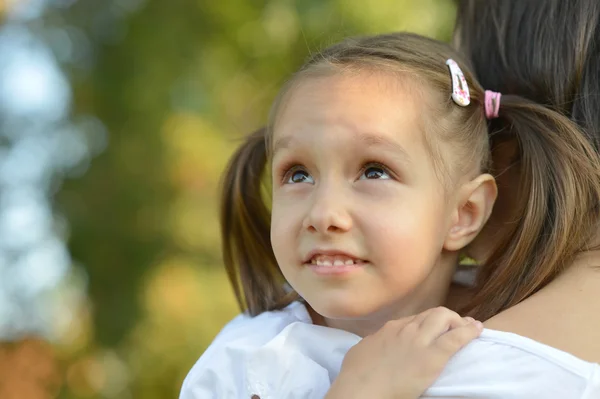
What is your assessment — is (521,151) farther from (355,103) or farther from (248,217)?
(248,217)

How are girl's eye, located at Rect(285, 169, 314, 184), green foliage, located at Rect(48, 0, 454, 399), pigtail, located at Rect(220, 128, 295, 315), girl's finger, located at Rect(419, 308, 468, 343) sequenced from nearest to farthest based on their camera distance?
girl's finger, located at Rect(419, 308, 468, 343) < girl's eye, located at Rect(285, 169, 314, 184) < pigtail, located at Rect(220, 128, 295, 315) < green foliage, located at Rect(48, 0, 454, 399)

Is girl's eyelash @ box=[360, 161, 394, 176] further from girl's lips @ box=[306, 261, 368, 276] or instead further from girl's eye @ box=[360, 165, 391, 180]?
girl's lips @ box=[306, 261, 368, 276]

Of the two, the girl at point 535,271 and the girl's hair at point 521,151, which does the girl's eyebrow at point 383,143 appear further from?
the girl at point 535,271

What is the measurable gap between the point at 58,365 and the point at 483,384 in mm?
4046

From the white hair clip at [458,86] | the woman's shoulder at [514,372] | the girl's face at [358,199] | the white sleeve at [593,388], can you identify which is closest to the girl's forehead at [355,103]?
the girl's face at [358,199]

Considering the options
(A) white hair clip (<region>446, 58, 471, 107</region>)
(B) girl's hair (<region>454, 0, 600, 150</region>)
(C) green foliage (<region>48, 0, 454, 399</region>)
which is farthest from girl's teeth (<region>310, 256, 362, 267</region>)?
(C) green foliage (<region>48, 0, 454, 399</region>)

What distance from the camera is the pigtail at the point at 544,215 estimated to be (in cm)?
158

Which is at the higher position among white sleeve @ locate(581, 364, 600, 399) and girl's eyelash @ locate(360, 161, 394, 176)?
girl's eyelash @ locate(360, 161, 394, 176)

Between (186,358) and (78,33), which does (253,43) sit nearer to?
(78,33)

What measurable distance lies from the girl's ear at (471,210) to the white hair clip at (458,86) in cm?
16

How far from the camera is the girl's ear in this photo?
1725 mm

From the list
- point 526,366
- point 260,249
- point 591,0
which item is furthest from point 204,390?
point 591,0

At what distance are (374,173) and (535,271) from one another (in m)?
0.36

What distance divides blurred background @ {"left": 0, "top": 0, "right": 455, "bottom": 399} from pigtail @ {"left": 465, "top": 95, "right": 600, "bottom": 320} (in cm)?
254
